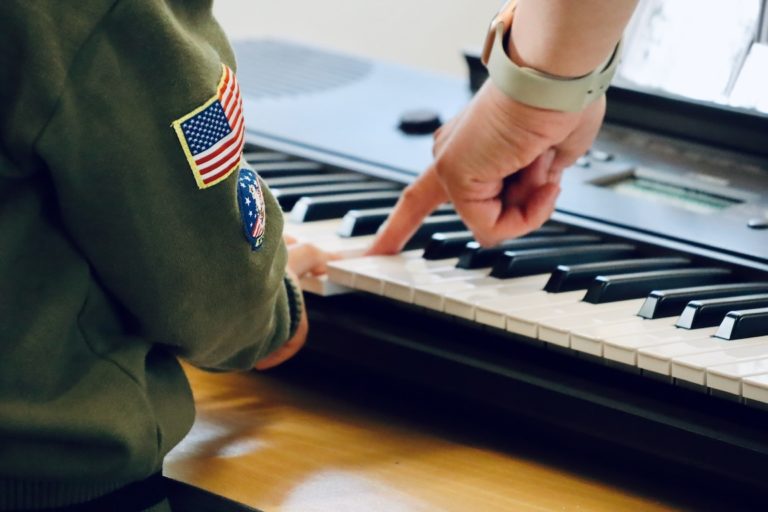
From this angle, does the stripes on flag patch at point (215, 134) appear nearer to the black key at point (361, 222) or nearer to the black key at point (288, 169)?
the black key at point (361, 222)

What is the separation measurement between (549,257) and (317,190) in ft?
0.95

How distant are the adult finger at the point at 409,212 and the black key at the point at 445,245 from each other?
0.02 meters

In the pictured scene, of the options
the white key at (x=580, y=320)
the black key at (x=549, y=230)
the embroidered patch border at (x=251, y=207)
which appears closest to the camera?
→ the embroidered patch border at (x=251, y=207)

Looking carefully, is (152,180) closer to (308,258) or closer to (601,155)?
(308,258)

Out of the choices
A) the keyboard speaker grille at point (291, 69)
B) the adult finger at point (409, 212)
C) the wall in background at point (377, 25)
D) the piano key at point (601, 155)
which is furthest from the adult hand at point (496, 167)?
the wall in background at point (377, 25)

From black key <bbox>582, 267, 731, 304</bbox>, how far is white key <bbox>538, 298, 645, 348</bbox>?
13 millimetres

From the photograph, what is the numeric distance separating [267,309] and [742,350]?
1.13 ft

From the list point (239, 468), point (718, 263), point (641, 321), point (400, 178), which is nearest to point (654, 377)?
point (641, 321)

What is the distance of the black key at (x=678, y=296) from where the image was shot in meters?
0.92

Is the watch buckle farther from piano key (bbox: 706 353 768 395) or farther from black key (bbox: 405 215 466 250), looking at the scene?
piano key (bbox: 706 353 768 395)

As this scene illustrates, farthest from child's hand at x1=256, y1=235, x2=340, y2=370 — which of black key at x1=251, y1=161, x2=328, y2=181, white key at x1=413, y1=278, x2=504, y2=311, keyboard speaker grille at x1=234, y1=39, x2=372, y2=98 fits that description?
keyboard speaker grille at x1=234, y1=39, x2=372, y2=98

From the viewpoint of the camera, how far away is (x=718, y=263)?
3.31 feet

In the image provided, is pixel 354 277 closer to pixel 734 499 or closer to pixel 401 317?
pixel 401 317

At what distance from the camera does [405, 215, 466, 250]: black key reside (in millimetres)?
1117
